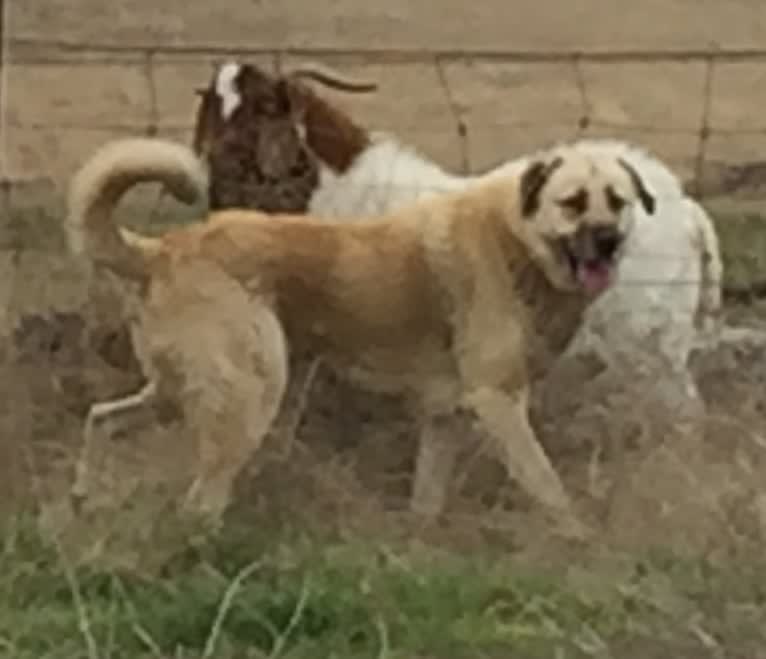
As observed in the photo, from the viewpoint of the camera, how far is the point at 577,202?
301 inches

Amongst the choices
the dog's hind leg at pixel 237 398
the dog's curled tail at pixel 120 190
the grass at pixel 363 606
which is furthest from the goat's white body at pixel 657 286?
the grass at pixel 363 606

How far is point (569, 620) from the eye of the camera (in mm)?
6211

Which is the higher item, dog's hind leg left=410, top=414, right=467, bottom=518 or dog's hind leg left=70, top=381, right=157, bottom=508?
dog's hind leg left=70, top=381, right=157, bottom=508

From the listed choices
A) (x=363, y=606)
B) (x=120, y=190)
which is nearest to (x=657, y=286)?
(x=120, y=190)

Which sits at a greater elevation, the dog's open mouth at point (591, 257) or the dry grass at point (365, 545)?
the dog's open mouth at point (591, 257)

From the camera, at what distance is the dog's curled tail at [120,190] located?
292 inches

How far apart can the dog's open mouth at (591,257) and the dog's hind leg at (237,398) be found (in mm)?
804

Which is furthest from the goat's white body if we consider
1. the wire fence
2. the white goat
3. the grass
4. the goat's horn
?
the grass

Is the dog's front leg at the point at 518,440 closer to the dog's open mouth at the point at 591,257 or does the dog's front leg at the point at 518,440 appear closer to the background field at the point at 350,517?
the background field at the point at 350,517

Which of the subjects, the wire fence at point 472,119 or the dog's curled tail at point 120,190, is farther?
the wire fence at point 472,119

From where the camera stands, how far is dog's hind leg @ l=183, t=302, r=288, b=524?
24.2ft

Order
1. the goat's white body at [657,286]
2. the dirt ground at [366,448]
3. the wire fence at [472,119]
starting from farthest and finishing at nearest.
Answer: the wire fence at [472,119]
the goat's white body at [657,286]
the dirt ground at [366,448]

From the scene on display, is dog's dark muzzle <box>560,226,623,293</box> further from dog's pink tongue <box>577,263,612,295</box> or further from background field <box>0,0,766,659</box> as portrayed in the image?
background field <box>0,0,766,659</box>

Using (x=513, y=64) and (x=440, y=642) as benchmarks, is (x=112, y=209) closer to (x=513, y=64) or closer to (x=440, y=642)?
(x=440, y=642)
